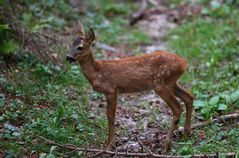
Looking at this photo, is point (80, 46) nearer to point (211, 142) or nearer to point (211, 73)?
point (211, 142)

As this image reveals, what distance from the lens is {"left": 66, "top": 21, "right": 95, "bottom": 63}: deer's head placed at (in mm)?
7648

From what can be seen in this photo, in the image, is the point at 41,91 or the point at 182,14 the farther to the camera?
the point at 182,14

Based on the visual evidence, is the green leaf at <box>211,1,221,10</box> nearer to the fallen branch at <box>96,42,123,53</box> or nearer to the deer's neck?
the fallen branch at <box>96,42,123,53</box>

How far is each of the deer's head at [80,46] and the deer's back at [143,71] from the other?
0.34 metres

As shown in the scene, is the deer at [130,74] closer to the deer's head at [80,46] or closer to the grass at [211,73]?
the deer's head at [80,46]

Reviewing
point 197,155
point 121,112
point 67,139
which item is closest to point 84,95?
point 121,112

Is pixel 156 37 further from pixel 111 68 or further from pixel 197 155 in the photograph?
pixel 197 155

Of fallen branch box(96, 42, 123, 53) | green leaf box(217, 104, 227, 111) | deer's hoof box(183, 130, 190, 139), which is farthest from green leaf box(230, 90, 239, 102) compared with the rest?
fallen branch box(96, 42, 123, 53)

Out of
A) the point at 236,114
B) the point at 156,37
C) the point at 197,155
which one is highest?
the point at 156,37

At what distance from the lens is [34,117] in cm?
806

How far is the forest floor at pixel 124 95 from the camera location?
7488mm

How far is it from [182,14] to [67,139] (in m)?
8.53

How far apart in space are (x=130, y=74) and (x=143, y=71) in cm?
20

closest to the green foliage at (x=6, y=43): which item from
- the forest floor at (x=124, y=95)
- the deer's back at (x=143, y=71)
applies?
the forest floor at (x=124, y=95)
